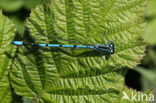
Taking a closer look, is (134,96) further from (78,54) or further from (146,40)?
(146,40)

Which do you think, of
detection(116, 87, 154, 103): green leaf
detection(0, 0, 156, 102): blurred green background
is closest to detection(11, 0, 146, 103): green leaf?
detection(116, 87, 154, 103): green leaf

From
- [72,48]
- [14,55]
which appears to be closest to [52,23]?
[72,48]

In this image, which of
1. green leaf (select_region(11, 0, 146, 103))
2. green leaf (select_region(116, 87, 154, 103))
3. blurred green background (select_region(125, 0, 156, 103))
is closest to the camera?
green leaf (select_region(11, 0, 146, 103))

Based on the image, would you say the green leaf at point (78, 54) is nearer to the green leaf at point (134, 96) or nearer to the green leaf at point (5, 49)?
the green leaf at point (5, 49)

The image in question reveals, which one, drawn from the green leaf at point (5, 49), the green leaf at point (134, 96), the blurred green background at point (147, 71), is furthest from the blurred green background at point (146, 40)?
the green leaf at point (5, 49)

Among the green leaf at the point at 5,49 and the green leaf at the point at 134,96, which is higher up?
the green leaf at the point at 5,49

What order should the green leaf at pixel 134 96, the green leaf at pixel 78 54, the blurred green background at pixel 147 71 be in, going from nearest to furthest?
1. the green leaf at pixel 78 54
2. the green leaf at pixel 134 96
3. the blurred green background at pixel 147 71

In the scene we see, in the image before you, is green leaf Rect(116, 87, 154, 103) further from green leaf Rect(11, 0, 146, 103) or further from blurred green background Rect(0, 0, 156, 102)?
blurred green background Rect(0, 0, 156, 102)

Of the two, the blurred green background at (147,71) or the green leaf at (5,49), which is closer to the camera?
the green leaf at (5,49)
